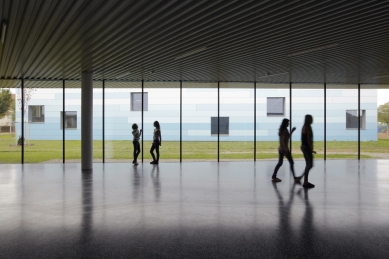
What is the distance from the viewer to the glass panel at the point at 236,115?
17.3 m

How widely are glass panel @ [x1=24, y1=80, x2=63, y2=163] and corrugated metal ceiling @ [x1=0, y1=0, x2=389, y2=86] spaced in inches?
118

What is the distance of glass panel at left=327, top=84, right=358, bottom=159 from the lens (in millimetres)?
17953

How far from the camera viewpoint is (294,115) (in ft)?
56.3

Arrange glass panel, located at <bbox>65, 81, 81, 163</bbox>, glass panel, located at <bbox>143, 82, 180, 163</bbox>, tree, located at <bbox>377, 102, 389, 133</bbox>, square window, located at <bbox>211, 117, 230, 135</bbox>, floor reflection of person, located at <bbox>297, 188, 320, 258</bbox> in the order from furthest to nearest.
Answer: tree, located at <bbox>377, 102, 389, 133</bbox> → square window, located at <bbox>211, 117, 230, 135</bbox> → glass panel, located at <bbox>143, 82, 180, 163</bbox> → glass panel, located at <bbox>65, 81, 81, 163</bbox> → floor reflection of person, located at <bbox>297, 188, 320, 258</bbox>

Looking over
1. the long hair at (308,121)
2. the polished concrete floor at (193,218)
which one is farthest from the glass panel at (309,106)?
the long hair at (308,121)

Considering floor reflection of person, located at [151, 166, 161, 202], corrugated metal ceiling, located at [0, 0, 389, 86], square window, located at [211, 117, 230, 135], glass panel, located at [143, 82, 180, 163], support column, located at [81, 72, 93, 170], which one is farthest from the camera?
square window, located at [211, 117, 230, 135]

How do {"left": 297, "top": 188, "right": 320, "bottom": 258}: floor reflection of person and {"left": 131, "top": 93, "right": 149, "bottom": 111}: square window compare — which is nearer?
{"left": 297, "top": 188, "right": 320, "bottom": 258}: floor reflection of person

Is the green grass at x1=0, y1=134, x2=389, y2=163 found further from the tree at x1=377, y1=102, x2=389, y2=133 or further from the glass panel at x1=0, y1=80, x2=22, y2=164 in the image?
the tree at x1=377, y1=102, x2=389, y2=133

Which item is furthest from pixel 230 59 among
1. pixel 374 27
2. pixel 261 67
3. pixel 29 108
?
pixel 29 108

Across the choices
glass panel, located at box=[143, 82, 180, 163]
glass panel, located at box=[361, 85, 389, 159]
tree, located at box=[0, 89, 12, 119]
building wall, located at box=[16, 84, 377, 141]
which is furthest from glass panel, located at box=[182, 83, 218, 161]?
tree, located at box=[0, 89, 12, 119]

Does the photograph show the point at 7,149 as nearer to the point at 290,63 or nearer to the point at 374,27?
the point at 290,63

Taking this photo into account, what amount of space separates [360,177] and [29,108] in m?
14.3

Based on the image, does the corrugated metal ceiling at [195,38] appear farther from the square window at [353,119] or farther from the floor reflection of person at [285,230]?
the square window at [353,119]

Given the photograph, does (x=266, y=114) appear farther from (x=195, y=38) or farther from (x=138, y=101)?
(x=195, y=38)
